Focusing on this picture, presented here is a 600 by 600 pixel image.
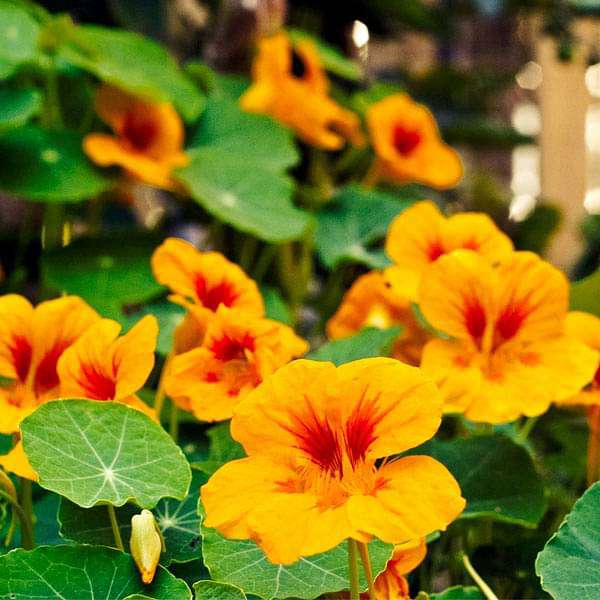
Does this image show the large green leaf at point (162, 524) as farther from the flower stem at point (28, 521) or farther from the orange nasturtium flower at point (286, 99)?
the orange nasturtium flower at point (286, 99)

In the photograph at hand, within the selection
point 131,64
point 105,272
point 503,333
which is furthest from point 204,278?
point 131,64

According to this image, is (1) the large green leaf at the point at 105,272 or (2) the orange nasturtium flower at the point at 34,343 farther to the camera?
(1) the large green leaf at the point at 105,272

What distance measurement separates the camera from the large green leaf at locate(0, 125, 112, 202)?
110cm

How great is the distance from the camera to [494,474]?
0.72 meters

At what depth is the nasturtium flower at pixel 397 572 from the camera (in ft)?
1.85

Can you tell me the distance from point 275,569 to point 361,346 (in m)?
0.27

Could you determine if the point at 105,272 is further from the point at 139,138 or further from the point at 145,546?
the point at 145,546

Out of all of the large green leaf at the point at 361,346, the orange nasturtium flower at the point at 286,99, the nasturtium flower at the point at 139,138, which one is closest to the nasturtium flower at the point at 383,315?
the large green leaf at the point at 361,346

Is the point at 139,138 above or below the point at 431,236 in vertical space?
below

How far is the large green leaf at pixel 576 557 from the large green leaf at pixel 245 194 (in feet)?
2.28

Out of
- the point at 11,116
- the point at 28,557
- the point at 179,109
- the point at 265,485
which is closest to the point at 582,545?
the point at 265,485

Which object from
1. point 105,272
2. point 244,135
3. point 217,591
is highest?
point 217,591

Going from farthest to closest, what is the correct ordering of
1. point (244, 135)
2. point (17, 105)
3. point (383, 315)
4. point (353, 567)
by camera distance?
point (244, 135) < point (17, 105) < point (383, 315) < point (353, 567)

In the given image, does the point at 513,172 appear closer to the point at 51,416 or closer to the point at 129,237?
the point at 129,237
